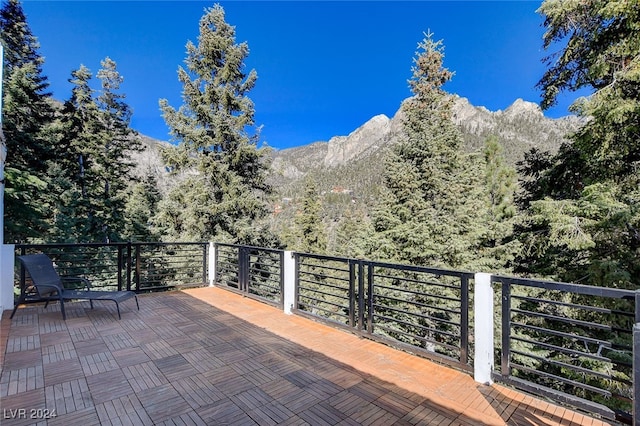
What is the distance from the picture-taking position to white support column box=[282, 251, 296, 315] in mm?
4742

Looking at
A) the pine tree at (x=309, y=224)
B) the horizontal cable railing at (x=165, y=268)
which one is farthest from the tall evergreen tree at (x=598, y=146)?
the pine tree at (x=309, y=224)

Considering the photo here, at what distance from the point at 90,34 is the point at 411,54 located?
13.8m

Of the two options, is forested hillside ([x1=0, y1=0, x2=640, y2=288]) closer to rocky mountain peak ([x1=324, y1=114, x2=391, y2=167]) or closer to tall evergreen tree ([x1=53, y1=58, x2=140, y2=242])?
tall evergreen tree ([x1=53, y1=58, x2=140, y2=242])

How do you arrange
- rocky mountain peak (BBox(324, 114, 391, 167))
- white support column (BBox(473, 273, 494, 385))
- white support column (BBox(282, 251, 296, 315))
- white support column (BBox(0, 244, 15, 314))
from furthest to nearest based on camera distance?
rocky mountain peak (BBox(324, 114, 391, 167))
white support column (BBox(282, 251, 296, 315))
white support column (BBox(0, 244, 15, 314))
white support column (BBox(473, 273, 494, 385))

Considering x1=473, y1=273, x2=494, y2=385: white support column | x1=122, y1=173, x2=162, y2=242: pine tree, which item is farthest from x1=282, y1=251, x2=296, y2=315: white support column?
x1=122, y1=173, x2=162, y2=242: pine tree

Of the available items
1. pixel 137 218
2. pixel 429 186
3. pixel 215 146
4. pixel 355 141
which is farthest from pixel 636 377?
pixel 355 141

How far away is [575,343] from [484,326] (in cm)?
615

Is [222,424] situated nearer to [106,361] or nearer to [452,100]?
[106,361]

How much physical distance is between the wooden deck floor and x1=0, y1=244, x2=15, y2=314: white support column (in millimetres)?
670

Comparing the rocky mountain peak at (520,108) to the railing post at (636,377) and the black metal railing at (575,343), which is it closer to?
the black metal railing at (575,343)

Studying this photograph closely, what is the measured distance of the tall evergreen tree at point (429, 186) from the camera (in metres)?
11.0

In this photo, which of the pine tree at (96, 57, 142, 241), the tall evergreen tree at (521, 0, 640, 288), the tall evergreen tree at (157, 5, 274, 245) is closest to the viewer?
the tall evergreen tree at (521, 0, 640, 288)

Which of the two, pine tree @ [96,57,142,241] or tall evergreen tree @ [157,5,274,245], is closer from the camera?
tall evergreen tree @ [157,5,274,245]

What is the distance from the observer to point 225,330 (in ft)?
13.1
